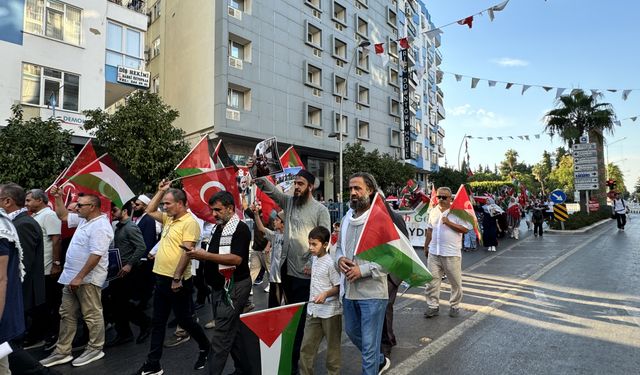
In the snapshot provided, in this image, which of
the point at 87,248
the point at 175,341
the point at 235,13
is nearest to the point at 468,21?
the point at 235,13

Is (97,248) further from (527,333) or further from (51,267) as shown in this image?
(527,333)

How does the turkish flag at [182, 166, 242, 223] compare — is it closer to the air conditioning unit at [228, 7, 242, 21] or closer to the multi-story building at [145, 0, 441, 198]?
the multi-story building at [145, 0, 441, 198]

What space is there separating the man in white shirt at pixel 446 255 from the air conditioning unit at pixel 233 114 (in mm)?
16184

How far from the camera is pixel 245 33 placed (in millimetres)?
21719

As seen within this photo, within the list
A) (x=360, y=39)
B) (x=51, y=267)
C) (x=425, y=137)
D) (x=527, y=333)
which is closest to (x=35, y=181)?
(x=51, y=267)

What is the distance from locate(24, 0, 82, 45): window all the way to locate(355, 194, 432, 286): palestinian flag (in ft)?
57.9

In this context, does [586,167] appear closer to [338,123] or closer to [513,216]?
[513,216]

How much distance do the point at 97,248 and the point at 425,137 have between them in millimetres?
43803

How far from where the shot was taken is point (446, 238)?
19.4 feet

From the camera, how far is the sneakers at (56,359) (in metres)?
4.34

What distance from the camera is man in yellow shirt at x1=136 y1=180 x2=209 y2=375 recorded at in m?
3.99

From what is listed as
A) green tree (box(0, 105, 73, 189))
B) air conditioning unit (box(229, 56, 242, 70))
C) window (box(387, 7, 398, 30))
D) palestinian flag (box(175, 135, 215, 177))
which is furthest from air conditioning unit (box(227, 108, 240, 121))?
window (box(387, 7, 398, 30))

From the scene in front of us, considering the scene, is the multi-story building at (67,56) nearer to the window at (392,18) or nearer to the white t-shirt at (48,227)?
the white t-shirt at (48,227)

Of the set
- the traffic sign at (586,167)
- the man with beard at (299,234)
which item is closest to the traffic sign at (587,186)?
the traffic sign at (586,167)
